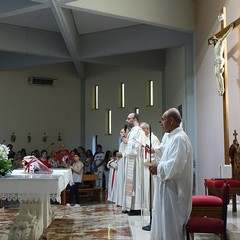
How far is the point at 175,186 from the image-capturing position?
4574 mm

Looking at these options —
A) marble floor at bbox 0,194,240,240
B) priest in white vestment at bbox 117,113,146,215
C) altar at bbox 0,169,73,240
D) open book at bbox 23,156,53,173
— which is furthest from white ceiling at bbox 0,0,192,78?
altar at bbox 0,169,73,240

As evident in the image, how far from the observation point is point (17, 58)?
1348 cm

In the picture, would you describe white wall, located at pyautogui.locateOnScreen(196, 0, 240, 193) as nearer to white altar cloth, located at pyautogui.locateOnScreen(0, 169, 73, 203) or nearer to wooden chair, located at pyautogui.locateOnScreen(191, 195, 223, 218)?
wooden chair, located at pyautogui.locateOnScreen(191, 195, 223, 218)

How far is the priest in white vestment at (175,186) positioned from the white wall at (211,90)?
284cm

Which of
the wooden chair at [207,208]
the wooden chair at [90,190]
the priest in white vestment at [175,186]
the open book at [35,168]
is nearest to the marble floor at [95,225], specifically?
the wooden chair at [207,208]

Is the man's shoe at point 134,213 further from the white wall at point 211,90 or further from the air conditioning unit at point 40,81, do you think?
the air conditioning unit at point 40,81

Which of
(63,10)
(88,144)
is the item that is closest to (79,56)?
(63,10)

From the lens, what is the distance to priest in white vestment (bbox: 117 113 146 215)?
7.50 meters

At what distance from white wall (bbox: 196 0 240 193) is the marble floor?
75.4 inches

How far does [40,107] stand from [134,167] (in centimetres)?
854

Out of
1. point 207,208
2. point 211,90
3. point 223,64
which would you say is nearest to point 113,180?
point 211,90

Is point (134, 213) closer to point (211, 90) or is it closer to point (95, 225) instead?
point (95, 225)

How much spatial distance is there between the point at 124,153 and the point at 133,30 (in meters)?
4.68

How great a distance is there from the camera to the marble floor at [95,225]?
5.83 meters
